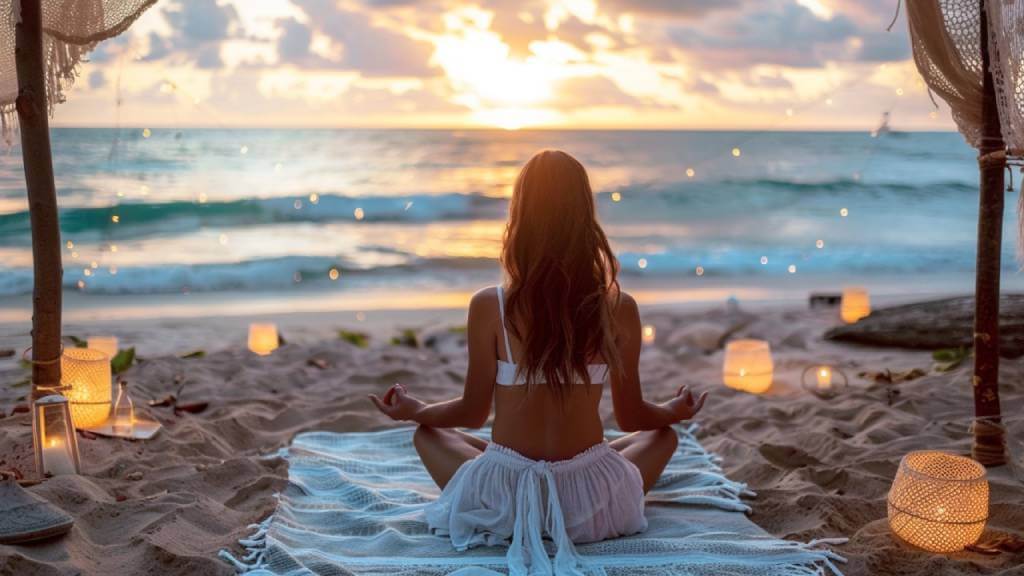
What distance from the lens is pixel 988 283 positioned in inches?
125

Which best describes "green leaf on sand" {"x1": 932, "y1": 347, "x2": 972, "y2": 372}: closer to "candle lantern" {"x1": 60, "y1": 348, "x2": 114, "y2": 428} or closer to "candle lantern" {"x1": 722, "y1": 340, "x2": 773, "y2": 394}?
"candle lantern" {"x1": 722, "y1": 340, "x2": 773, "y2": 394}

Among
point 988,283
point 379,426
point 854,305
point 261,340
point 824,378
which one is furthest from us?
point 854,305

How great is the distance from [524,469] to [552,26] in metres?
10.4

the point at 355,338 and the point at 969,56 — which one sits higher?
the point at 969,56

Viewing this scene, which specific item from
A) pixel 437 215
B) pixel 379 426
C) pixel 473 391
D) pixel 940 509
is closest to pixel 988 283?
pixel 940 509

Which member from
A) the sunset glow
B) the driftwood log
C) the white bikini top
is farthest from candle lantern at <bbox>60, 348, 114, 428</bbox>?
the driftwood log

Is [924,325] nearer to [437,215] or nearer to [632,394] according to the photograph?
[632,394]

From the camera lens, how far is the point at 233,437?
387 centimetres

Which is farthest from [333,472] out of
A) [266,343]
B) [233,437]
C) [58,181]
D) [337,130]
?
[337,130]

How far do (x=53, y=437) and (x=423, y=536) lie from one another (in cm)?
128

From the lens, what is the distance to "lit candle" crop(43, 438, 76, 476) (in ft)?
10.00

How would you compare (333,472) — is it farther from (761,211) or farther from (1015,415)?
(761,211)

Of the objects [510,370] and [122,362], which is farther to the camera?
[122,362]

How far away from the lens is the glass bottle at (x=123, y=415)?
3668mm
